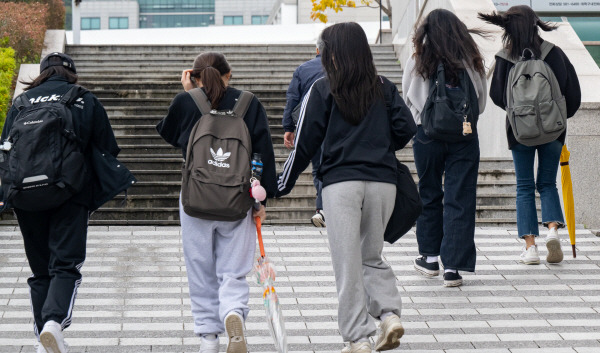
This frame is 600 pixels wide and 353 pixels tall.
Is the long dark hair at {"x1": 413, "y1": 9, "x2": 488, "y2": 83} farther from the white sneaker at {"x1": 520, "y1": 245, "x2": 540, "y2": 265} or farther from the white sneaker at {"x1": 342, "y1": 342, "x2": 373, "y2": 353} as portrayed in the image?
the white sneaker at {"x1": 342, "y1": 342, "x2": 373, "y2": 353}

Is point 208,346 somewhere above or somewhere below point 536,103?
below

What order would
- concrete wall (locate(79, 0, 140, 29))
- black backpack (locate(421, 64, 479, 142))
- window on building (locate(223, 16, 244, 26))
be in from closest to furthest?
black backpack (locate(421, 64, 479, 142))
window on building (locate(223, 16, 244, 26))
concrete wall (locate(79, 0, 140, 29))

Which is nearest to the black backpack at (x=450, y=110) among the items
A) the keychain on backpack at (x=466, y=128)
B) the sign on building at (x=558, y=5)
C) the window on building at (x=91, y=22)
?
the keychain on backpack at (x=466, y=128)

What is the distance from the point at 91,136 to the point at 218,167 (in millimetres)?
849

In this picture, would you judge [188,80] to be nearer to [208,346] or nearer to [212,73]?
[212,73]

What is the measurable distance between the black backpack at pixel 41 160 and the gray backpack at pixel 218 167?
63 cm

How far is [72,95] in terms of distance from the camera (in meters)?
5.41

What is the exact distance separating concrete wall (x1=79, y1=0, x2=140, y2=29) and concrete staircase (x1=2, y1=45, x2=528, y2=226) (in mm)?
95487

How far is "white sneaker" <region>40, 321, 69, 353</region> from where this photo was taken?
16.6 feet

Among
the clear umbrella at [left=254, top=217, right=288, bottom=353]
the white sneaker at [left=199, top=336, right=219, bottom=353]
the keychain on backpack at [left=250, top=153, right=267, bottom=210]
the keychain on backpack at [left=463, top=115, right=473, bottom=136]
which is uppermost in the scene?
the keychain on backpack at [left=463, top=115, right=473, bottom=136]

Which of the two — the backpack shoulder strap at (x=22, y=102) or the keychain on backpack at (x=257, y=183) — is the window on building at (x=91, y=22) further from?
the keychain on backpack at (x=257, y=183)

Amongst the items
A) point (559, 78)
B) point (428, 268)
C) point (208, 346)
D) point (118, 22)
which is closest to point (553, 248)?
point (428, 268)

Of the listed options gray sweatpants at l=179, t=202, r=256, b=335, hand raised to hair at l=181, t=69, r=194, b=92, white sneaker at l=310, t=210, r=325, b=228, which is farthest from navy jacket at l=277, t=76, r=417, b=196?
white sneaker at l=310, t=210, r=325, b=228

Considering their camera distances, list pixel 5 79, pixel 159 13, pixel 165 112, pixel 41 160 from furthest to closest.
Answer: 1. pixel 159 13
2. pixel 165 112
3. pixel 5 79
4. pixel 41 160
